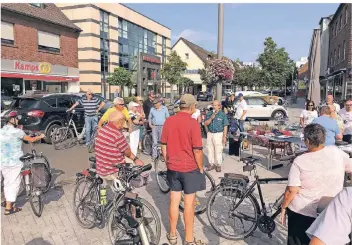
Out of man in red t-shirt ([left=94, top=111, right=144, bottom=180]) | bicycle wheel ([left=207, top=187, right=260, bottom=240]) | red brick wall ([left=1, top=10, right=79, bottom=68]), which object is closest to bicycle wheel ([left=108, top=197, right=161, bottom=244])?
man in red t-shirt ([left=94, top=111, right=144, bottom=180])

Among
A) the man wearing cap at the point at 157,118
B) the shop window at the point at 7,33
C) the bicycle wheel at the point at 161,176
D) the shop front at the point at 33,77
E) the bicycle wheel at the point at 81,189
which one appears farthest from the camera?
the shop window at the point at 7,33

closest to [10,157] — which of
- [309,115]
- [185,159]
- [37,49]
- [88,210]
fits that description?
[88,210]

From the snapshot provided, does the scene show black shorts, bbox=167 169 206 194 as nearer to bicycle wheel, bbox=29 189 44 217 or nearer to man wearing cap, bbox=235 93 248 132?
bicycle wheel, bbox=29 189 44 217

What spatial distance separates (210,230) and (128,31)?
37041 mm

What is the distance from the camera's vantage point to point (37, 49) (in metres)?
23.4

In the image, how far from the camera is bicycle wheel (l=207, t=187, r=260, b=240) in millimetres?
3863

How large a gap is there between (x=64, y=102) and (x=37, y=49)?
1528cm

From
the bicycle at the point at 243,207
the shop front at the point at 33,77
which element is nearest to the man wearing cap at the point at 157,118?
the bicycle at the point at 243,207

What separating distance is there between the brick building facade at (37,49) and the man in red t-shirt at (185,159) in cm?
1973

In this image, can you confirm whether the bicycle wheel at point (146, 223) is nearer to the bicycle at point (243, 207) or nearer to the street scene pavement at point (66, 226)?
the street scene pavement at point (66, 226)

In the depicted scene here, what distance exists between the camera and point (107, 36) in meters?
33.8

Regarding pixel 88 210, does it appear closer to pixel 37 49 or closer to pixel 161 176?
pixel 161 176

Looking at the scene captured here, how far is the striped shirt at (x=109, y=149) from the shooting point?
3.74 m

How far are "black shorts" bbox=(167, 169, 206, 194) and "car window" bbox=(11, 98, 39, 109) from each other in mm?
→ 7691
